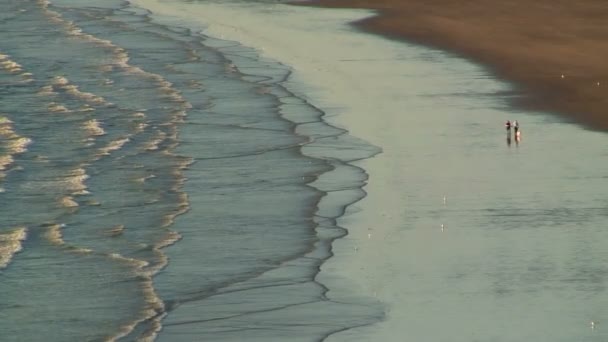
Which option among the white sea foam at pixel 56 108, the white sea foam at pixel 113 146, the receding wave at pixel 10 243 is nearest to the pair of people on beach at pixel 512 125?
the white sea foam at pixel 113 146

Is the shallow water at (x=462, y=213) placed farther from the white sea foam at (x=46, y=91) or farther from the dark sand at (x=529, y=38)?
the white sea foam at (x=46, y=91)

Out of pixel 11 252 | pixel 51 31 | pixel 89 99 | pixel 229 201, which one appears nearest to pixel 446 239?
pixel 229 201

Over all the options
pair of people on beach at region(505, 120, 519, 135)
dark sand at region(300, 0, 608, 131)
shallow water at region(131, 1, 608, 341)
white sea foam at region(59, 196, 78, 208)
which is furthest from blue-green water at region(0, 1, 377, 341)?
dark sand at region(300, 0, 608, 131)

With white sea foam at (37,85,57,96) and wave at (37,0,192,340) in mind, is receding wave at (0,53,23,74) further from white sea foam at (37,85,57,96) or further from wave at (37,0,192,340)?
white sea foam at (37,85,57,96)

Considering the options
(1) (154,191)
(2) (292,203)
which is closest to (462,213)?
(2) (292,203)

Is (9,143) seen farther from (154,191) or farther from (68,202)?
(68,202)

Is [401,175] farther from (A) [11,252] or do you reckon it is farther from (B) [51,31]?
(B) [51,31]
